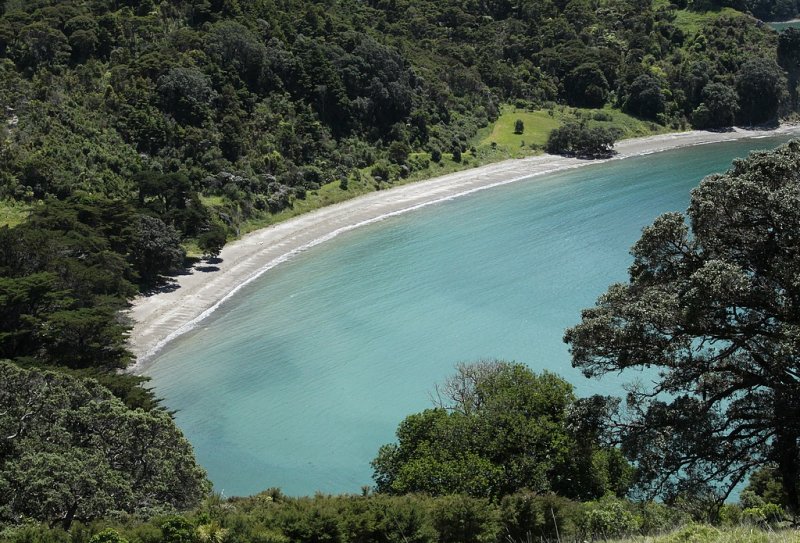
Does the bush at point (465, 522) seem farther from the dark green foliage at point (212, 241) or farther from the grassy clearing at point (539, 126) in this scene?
the grassy clearing at point (539, 126)

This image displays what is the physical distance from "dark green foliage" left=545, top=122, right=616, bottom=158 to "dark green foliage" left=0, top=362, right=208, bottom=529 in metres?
78.9

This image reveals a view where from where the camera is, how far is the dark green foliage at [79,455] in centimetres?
2411

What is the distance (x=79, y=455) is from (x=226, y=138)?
55700mm

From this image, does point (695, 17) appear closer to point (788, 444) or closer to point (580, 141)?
point (580, 141)

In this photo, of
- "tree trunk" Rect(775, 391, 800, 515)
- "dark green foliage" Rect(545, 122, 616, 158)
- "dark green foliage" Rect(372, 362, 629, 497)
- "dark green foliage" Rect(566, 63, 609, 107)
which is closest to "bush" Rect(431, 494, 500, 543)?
"dark green foliage" Rect(372, 362, 629, 497)

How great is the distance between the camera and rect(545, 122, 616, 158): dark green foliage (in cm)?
10019

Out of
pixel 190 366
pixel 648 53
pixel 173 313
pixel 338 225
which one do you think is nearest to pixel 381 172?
pixel 338 225

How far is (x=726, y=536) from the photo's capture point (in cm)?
1492

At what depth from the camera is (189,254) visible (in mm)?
64125

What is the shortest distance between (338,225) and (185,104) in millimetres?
18978

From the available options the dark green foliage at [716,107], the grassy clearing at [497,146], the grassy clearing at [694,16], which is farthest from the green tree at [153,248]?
the grassy clearing at [694,16]

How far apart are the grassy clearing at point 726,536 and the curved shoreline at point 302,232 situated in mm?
35932

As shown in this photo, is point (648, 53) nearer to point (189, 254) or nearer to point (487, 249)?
point (487, 249)

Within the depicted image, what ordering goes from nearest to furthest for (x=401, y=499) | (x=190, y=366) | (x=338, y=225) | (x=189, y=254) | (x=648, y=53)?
(x=401, y=499) → (x=190, y=366) → (x=189, y=254) → (x=338, y=225) → (x=648, y=53)
